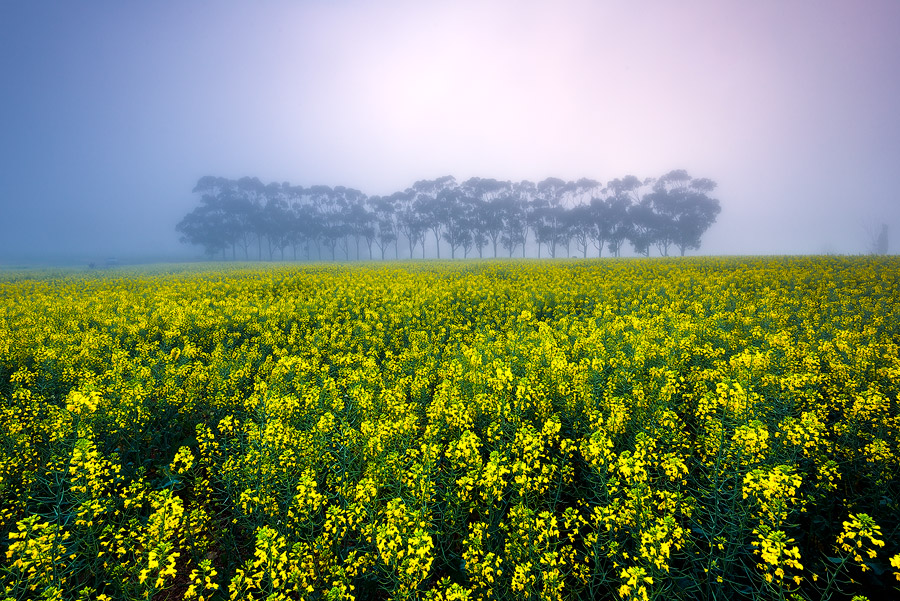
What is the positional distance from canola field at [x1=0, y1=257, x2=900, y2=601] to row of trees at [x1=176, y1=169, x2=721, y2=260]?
7836cm

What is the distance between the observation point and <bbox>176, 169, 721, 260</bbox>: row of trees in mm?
79062

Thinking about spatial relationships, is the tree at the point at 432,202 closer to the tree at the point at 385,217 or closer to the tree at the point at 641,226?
the tree at the point at 385,217

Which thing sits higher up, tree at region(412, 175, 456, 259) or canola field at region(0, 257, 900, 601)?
tree at region(412, 175, 456, 259)

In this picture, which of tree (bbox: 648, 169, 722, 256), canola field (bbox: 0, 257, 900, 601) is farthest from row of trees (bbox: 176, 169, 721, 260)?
canola field (bbox: 0, 257, 900, 601)

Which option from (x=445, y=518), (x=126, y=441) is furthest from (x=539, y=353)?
(x=126, y=441)

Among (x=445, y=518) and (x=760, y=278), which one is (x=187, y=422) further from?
(x=760, y=278)

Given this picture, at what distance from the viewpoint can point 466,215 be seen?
9388 centimetres

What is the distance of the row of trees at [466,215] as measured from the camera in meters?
79.1

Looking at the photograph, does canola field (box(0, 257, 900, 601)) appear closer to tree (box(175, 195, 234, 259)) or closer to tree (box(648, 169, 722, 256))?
tree (box(648, 169, 722, 256))

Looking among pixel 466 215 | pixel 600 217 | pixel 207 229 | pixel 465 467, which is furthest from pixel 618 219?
pixel 207 229

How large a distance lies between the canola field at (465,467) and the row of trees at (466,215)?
78363 mm

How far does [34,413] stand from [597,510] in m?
8.29

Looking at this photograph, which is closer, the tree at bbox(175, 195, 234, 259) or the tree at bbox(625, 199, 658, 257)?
the tree at bbox(625, 199, 658, 257)

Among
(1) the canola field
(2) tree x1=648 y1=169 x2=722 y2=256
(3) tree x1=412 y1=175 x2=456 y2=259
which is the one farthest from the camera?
(3) tree x1=412 y1=175 x2=456 y2=259
